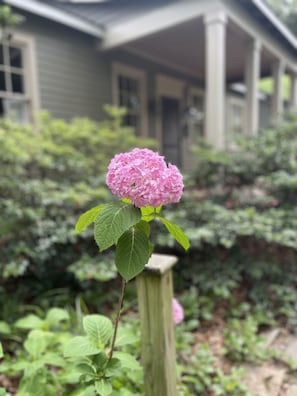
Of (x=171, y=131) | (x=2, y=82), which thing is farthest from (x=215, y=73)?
(x=171, y=131)

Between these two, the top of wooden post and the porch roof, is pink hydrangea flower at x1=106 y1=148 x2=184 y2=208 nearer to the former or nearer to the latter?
the top of wooden post

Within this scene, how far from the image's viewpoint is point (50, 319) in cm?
165

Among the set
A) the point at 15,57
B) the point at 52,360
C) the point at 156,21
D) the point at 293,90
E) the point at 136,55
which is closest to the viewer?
the point at 52,360

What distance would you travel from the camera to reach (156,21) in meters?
4.82

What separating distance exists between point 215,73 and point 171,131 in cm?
434

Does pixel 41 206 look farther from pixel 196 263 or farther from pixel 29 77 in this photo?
pixel 29 77

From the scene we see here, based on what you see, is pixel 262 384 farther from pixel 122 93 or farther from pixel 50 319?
pixel 122 93

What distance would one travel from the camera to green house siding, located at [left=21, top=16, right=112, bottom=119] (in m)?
4.83

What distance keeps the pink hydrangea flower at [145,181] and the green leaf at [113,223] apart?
0.11ft

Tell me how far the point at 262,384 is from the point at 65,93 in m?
4.87

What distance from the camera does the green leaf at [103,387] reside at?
38.3 inches

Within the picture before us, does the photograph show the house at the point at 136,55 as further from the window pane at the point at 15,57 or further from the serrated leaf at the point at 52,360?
the serrated leaf at the point at 52,360

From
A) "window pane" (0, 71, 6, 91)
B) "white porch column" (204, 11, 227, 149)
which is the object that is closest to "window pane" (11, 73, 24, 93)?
"window pane" (0, 71, 6, 91)

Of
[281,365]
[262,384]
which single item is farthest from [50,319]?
[281,365]
